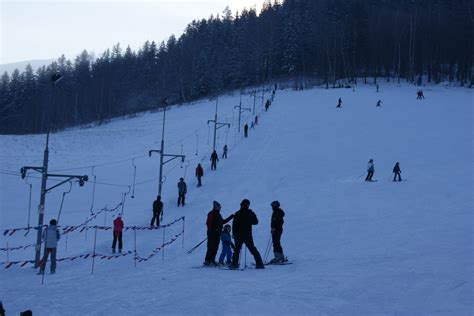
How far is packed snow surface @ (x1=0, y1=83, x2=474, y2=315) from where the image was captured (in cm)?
834

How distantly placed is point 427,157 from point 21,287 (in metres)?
25.4

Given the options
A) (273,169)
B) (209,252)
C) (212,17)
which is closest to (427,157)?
(273,169)

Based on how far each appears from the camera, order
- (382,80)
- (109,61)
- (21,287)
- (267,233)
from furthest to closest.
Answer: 1. (109,61)
2. (382,80)
3. (267,233)
4. (21,287)

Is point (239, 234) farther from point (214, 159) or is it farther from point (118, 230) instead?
point (214, 159)

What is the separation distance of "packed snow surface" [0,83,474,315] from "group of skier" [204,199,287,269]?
46 centimetres

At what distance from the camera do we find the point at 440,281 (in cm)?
877

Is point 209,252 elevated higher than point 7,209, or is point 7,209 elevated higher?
point 209,252

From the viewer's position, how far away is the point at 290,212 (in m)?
19.2

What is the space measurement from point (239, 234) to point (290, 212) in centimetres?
862

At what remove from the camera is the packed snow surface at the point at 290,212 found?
328 inches

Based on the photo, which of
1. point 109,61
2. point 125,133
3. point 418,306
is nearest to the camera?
point 418,306

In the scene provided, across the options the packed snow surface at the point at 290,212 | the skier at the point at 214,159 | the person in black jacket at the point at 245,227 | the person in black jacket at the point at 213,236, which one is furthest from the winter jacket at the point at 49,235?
the skier at the point at 214,159

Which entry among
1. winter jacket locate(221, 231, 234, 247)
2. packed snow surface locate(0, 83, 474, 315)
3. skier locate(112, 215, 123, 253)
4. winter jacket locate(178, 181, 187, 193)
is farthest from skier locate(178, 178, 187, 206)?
winter jacket locate(221, 231, 234, 247)

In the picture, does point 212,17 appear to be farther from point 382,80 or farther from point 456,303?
point 456,303
